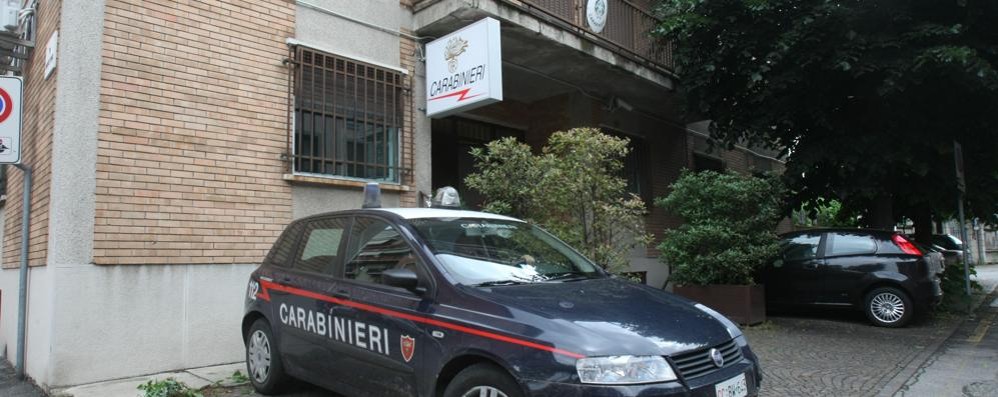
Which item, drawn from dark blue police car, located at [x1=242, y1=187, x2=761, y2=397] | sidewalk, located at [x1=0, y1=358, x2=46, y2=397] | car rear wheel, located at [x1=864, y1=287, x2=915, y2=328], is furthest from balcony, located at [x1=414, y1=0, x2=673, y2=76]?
sidewalk, located at [x1=0, y1=358, x2=46, y2=397]

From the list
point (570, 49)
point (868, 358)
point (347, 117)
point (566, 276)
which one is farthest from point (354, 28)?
point (868, 358)

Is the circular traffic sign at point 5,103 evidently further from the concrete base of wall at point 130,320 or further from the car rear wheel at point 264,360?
the car rear wheel at point 264,360

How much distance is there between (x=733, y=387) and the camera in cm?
344

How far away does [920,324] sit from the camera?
906cm

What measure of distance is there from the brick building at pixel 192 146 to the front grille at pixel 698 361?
4.99m

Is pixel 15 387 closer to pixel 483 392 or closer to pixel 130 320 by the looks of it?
pixel 130 320

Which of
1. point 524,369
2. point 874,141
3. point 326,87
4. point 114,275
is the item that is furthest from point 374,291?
point 874,141

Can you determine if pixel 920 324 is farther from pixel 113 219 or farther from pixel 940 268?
pixel 113 219

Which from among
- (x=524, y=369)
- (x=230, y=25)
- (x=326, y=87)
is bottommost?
(x=524, y=369)

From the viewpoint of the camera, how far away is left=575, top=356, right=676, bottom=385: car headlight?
10.1 feet

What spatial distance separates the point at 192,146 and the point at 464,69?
3.13 meters

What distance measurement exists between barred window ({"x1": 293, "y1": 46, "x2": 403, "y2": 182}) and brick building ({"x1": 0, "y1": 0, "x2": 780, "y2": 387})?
17 millimetres

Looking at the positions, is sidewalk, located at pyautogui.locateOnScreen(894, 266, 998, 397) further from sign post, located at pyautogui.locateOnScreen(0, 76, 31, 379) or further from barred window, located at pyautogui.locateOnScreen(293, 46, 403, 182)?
sign post, located at pyautogui.locateOnScreen(0, 76, 31, 379)

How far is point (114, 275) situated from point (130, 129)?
1379mm
